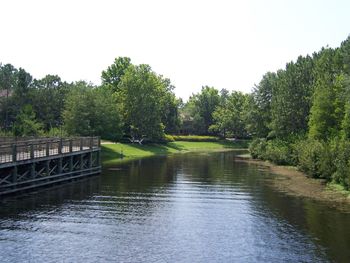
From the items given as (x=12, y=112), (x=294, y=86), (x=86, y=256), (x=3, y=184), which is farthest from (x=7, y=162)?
(x=12, y=112)

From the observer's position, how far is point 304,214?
31.7 metres

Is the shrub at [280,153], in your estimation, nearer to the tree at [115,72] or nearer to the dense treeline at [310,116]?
the dense treeline at [310,116]

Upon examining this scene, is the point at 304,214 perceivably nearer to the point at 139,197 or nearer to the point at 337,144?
the point at 139,197

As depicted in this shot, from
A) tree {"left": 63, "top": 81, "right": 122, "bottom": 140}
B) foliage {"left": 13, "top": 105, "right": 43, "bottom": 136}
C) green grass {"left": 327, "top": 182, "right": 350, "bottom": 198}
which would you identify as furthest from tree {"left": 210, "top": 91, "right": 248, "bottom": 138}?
green grass {"left": 327, "top": 182, "right": 350, "bottom": 198}

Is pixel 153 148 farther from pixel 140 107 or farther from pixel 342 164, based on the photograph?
pixel 342 164

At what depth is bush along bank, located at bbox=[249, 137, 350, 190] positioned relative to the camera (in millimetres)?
43719

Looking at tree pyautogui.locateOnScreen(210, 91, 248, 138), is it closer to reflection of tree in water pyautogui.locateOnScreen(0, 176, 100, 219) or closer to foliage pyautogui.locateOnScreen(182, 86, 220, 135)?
foliage pyautogui.locateOnScreen(182, 86, 220, 135)

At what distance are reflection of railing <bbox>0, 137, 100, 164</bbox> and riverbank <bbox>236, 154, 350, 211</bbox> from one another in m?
20.7

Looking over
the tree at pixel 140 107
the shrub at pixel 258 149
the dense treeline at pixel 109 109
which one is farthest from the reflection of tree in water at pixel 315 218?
the tree at pixel 140 107

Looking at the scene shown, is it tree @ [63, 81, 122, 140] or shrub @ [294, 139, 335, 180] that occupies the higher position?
tree @ [63, 81, 122, 140]

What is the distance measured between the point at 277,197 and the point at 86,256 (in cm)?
2105

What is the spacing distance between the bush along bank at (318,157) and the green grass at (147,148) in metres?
23.7

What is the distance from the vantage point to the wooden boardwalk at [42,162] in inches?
1506

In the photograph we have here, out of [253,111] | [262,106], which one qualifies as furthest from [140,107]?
[262,106]
